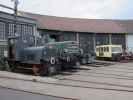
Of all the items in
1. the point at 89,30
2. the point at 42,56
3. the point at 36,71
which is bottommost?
the point at 36,71

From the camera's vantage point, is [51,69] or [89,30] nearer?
[51,69]

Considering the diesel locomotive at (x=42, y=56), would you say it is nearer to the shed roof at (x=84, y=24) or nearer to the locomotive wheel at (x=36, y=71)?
the locomotive wheel at (x=36, y=71)

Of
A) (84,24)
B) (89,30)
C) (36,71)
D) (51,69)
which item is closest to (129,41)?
(89,30)

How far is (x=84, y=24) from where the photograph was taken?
141 ft

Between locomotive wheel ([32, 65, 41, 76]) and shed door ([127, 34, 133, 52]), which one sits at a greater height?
shed door ([127, 34, 133, 52])

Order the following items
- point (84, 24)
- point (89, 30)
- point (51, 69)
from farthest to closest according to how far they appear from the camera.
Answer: point (84, 24), point (89, 30), point (51, 69)

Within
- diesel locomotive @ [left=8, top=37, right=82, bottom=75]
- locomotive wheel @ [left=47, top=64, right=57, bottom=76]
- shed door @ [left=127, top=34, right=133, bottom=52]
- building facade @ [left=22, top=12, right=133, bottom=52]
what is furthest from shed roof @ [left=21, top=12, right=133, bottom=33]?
locomotive wheel @ [left=47, top=64, right=57, bottom=76]

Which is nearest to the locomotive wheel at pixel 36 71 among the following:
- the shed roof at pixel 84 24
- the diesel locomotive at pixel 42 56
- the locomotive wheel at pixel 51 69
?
the diesel locomotive at pixel 42 56

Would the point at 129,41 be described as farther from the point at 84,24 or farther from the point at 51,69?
the point at 51,69

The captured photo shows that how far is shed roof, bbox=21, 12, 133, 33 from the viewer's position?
38.4m

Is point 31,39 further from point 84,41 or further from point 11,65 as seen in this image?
point 84,41

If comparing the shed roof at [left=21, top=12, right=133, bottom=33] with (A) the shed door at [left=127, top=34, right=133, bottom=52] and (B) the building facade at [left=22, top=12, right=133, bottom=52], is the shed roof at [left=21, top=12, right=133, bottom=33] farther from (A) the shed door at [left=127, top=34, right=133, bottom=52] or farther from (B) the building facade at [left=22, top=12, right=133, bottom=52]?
(A) the shed door at [left=127, top=34, right=133, bottom=52]

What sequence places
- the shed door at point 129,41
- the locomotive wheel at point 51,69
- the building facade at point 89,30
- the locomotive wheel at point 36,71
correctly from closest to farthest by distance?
the locomotive wheel at point 51,69
the locomotive wheel at point 36,71
the building facade at point 89,30
the shed door at point 129,41

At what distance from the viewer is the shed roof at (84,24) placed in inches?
1514
